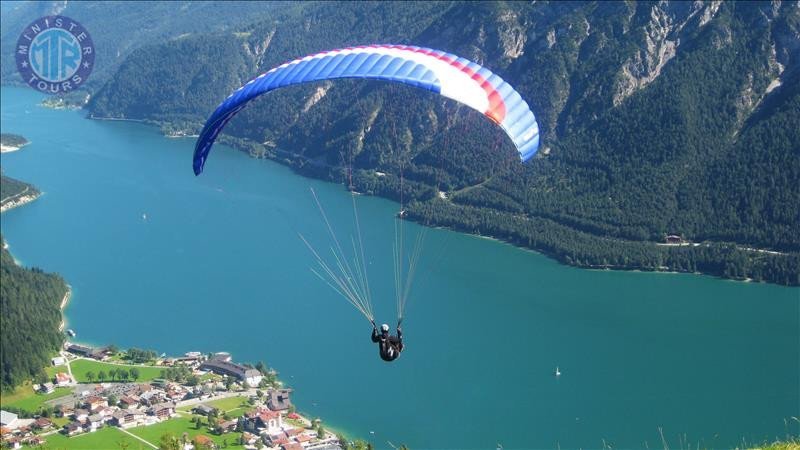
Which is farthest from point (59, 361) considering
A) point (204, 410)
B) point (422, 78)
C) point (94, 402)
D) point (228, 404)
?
point (422, 78)

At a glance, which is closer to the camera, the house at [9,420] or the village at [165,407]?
the village at [165,407]

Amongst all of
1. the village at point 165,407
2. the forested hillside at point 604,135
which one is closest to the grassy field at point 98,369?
the village at point 165,407

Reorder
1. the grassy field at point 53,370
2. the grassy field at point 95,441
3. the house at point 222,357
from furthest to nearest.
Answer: the grassy field at point 53,370, the house at point 222,357, the grassy field at point 95,441

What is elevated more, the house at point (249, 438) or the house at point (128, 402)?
the house at point (249, 438)

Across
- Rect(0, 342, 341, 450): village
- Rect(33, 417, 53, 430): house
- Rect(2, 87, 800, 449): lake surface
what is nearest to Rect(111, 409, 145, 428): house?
Rect(0, 342, 341, 450): village

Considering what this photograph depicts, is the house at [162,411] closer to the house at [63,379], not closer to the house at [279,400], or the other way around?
the house at [279,400]

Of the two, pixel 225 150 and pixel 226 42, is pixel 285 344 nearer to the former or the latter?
pixel 225 150

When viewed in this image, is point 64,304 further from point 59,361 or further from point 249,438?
point 249,438

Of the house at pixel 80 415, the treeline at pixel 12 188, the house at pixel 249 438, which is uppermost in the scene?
the treeline at pixel 12 188
